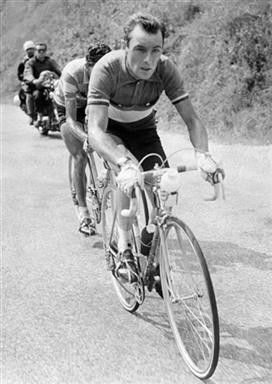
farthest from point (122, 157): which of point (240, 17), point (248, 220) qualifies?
point (240, 17)

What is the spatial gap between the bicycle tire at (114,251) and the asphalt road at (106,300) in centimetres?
9

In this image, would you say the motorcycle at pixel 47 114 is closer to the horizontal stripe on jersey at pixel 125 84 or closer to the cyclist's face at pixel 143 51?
the horizontal stripe on jersey at pixel 125 84

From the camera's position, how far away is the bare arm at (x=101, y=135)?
3.80m

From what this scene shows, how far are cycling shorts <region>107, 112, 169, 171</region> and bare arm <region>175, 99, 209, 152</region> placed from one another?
0.49 metres

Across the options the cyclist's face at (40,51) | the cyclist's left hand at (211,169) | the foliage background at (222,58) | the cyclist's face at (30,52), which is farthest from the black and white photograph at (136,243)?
the cyclist's face at (30,52)

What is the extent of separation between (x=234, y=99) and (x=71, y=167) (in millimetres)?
4418

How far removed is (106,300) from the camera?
15.6 ft

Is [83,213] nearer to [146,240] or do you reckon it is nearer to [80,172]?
[80,172]

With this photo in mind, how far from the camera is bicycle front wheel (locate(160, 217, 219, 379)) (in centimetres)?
332

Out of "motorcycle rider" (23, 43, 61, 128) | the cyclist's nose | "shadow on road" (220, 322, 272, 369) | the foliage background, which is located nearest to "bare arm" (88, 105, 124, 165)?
the cyclist's nose

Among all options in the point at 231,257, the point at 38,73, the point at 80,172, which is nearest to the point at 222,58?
the point at 38,73

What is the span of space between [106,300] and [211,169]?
1.86 metres

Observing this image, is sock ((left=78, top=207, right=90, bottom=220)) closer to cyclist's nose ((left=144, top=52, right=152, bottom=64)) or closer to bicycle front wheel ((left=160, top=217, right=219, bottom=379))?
bicycle front wheel ((left=160, top=217, right=219, bottom=379))

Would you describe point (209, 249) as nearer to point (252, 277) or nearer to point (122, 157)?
point (252, 277)
